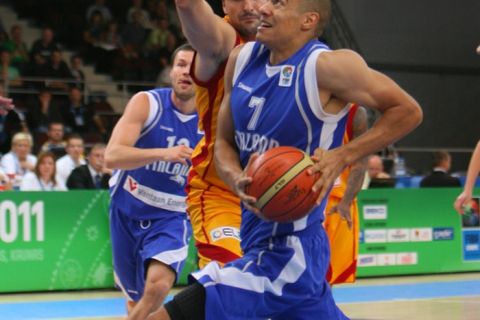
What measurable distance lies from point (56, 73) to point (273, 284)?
13153mm

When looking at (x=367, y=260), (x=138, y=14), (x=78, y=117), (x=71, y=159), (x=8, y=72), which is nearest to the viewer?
(x=71, y=159)

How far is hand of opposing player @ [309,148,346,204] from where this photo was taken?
4.09 meters

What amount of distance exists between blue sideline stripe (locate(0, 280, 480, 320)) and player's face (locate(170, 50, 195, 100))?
11.2ft

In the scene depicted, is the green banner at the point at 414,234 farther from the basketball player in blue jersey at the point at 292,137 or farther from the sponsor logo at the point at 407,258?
the basketball player in blue jersey at the point at 292,137

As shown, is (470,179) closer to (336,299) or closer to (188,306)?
(188,306)

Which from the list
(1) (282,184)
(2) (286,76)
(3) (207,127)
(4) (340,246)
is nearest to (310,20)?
(2) (286,76)

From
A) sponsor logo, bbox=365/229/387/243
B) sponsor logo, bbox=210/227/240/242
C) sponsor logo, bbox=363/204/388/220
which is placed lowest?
sponsor logo, bbox=365/229/387/243

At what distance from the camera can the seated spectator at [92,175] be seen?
1178cm

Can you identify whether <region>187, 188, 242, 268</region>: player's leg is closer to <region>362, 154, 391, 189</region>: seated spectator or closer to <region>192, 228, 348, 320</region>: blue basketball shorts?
<region>192, 228, 348, 320</region>: blue basketball shorts

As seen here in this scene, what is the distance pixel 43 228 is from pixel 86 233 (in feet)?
1.74

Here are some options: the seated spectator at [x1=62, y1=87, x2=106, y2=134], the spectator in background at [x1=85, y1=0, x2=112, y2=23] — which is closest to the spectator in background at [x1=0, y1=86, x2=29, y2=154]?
the seated spectator at [x1=62, y1=87, x2=106, y2=134]

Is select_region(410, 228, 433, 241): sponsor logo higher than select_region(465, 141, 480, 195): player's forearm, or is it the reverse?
select_region(465, 141, 480, 195): player's forearm

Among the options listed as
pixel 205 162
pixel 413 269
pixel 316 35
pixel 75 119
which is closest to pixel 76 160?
pixel 75 119

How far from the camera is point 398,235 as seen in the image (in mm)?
12961
